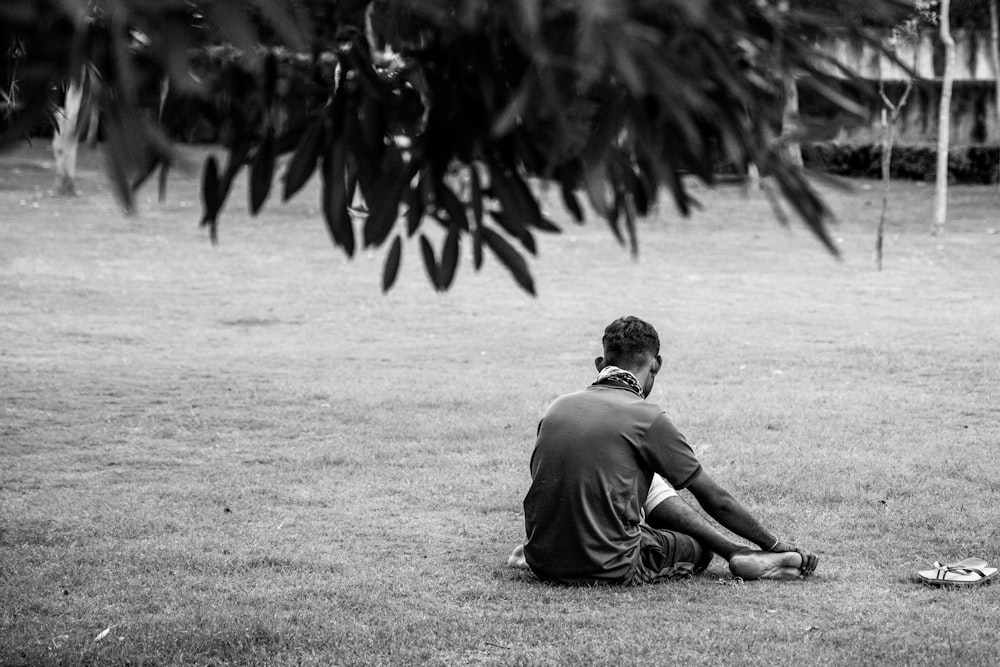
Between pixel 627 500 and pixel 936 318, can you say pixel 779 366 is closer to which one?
pixel 936 318

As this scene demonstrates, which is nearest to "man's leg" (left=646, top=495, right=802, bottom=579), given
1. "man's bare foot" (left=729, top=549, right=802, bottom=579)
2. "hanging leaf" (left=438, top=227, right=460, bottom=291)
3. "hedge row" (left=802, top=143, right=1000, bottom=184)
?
"man's bare foot" (left=729, top=549, right=802, bottom=579)

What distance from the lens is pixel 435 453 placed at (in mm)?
8883

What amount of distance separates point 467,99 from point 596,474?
3541 mm

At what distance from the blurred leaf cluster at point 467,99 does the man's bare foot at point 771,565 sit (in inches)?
150

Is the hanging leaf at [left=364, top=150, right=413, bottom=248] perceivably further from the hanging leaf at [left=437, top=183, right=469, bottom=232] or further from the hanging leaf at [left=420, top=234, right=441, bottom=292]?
the hanging leaf at [left=420, top=234, right=441, bottom=292]

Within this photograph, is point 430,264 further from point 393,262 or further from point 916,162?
point 916,162

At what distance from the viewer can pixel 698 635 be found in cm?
515

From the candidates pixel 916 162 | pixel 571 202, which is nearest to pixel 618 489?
pixel 571 202

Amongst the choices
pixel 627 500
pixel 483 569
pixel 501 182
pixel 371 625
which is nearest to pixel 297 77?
pixel 501 182

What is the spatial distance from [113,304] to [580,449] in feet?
41.0

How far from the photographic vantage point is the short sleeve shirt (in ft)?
18.5

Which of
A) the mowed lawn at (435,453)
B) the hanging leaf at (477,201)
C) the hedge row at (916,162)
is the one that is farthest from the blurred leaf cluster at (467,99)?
the hedge row at (916,162)

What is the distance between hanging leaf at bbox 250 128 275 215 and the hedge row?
3246 centimetres

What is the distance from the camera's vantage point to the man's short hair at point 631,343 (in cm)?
587
